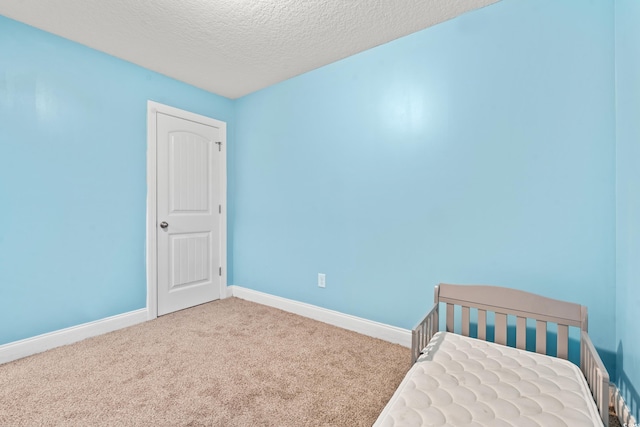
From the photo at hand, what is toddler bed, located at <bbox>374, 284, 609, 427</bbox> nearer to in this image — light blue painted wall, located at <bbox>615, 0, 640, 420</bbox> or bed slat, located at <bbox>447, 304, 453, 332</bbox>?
bed slat, located at <bbox>447, 304, 453, 332</bbox>

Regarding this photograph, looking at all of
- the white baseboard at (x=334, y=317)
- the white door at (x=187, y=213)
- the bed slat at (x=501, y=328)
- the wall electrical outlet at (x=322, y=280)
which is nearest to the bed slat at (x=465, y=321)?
the bed slat at (x=501, y=328)

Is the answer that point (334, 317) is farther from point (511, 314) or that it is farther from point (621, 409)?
point (621, 409)

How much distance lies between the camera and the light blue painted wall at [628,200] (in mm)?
1258

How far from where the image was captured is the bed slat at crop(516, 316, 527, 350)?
1.61 m

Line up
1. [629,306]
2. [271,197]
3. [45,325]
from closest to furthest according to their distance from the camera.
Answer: [629,306]
[45,325]
[271,197]

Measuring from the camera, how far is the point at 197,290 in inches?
121

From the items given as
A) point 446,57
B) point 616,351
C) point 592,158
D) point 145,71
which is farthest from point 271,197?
point 616,351

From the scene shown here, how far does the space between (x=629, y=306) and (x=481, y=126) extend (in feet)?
3.94

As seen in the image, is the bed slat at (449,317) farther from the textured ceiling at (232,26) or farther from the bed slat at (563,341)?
the textured ceiling at (232,26)

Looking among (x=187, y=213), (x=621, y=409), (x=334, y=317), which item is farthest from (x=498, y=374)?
(x=187, y=213)

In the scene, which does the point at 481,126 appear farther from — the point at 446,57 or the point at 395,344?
the point at 395,344

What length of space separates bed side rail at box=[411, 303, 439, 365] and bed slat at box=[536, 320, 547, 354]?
0.52 m

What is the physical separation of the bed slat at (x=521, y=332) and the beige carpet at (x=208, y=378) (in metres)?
0.68

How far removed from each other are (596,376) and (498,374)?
1.11 feet
